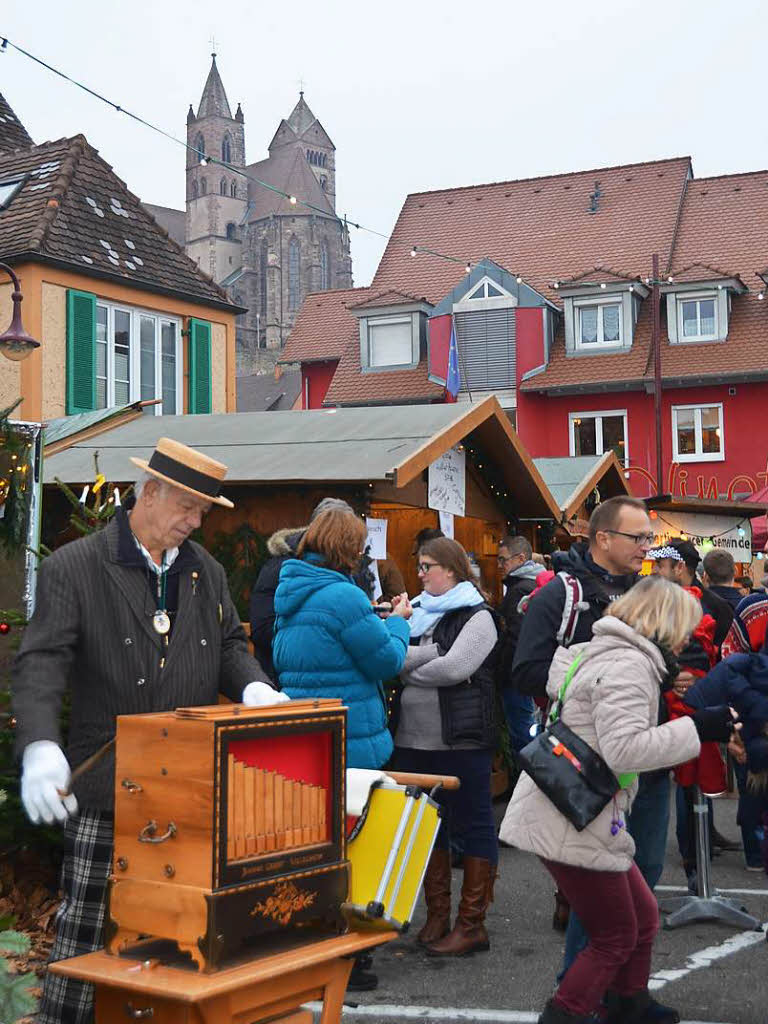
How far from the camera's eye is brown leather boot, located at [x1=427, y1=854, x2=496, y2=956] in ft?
19.5

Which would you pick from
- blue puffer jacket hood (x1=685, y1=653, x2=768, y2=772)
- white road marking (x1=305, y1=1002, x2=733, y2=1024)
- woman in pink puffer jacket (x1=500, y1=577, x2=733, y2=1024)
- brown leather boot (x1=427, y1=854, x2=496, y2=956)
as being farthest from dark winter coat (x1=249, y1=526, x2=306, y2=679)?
woman in pink puffer jacket (x1=500, y1=577, x2=733, y2=1024)

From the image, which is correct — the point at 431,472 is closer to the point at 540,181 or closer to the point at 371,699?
the point at 371,699

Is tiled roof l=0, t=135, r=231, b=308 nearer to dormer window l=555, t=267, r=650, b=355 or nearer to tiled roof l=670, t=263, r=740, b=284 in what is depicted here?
dormer window l=555, t=267, r=650, b=355

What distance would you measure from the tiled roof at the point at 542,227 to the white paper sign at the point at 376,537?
24.0 m

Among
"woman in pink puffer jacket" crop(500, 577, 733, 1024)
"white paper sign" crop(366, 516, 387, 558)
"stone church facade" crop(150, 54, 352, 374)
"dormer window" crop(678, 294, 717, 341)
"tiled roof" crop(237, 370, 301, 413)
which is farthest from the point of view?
"stone church facade" crop(150, 54, 352, 374)

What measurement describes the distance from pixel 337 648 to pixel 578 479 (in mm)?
9040

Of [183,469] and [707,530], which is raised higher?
[707,530]

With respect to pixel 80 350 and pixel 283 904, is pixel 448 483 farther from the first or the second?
pixel 80 350

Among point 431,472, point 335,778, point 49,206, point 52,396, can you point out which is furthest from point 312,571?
point 49,206

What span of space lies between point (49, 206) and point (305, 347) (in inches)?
852

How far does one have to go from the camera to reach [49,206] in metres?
16.7

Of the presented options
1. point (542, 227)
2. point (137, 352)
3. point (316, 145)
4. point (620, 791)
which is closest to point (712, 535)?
point (137, 352)

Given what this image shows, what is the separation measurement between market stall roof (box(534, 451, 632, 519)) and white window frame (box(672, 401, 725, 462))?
1469 centimetres

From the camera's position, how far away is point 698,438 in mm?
30312
